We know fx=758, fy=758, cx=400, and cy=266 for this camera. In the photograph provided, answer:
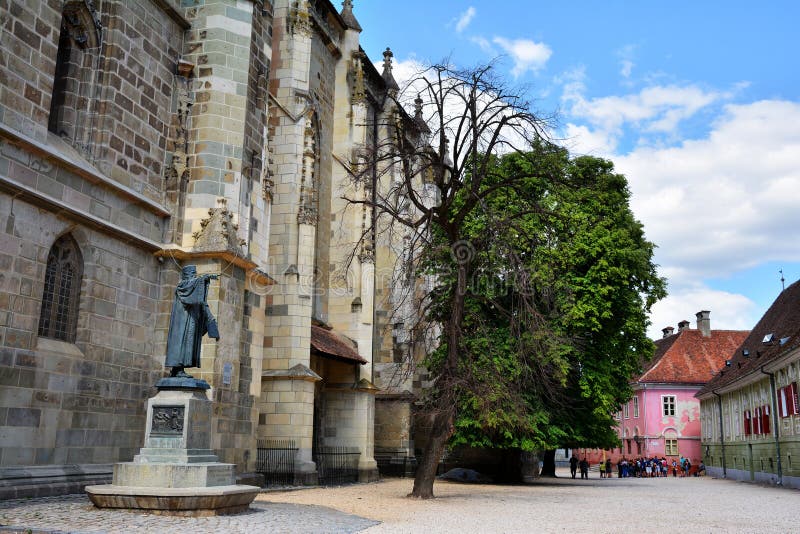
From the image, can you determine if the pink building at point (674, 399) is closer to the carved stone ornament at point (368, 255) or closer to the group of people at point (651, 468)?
the group of people at point (651, 468)

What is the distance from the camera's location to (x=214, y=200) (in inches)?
590

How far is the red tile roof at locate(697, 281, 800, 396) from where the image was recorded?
3111cm

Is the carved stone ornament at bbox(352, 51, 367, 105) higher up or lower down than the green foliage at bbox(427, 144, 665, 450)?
higher up

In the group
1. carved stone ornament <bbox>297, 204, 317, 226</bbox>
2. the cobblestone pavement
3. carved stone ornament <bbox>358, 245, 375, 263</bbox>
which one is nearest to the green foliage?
carved stone ornament <bbox>358, 245, 375, 263</bbox>

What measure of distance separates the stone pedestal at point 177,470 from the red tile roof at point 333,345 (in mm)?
9598

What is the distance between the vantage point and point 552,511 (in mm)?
14547

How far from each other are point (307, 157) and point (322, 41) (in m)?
5.54

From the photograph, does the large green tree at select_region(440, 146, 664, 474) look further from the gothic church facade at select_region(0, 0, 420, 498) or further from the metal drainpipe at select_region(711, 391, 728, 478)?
the metal drainpipe at select_region(711, 391, 728, 478)

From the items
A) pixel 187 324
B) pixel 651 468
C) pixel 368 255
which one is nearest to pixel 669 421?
pixel 651 468

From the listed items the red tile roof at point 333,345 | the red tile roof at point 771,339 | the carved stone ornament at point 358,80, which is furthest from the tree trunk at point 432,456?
the red tile roof at point 771,339

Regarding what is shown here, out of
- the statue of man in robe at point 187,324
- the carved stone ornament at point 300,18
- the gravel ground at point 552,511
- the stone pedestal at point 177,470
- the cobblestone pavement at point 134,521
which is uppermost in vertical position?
the carved stone ornament at point 300,18

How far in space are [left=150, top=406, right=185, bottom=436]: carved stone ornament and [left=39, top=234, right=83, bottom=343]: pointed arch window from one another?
9.30 ft

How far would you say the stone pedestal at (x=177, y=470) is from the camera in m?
9.66

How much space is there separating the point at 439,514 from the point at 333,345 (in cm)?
958
